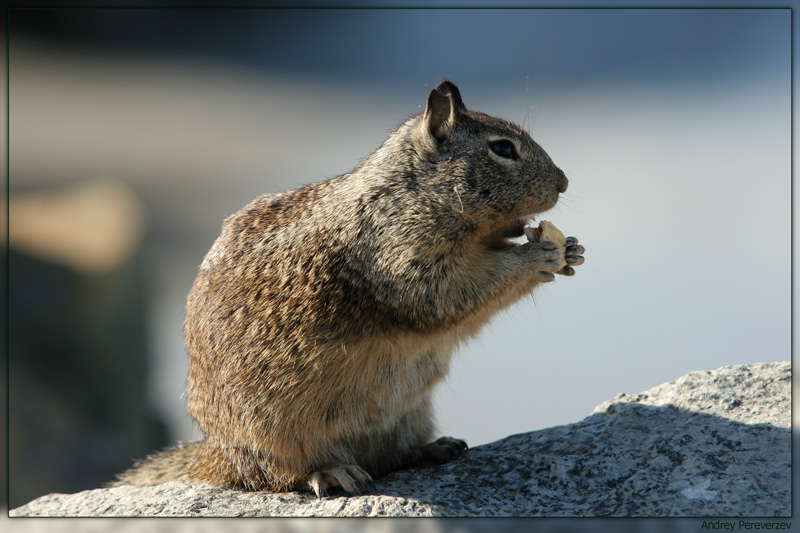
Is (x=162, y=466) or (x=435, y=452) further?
(x=162, y=466)

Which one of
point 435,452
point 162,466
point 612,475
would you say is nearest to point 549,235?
point 612,475

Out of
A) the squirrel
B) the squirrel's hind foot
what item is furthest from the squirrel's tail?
the squirrel's hind foot

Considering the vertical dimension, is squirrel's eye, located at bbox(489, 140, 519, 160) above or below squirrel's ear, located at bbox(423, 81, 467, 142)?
below

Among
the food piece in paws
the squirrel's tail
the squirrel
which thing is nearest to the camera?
the squirrel

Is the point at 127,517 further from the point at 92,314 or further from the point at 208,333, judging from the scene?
the point at 92,314

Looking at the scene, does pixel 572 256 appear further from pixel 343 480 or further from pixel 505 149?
pixel 343 480

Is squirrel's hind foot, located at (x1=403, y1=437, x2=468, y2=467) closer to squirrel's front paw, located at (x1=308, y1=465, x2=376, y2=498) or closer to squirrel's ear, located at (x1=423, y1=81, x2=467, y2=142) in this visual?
squirrel's front paw, located at (x1=308, y1=465, x2=376, y2=498)

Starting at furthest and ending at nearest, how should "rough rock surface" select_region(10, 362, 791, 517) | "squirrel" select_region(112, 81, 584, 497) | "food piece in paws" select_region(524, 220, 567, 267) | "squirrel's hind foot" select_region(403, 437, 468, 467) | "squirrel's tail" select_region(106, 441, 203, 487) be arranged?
"squirrel's tail" select_region(106, 441, 203, 487), "squirrel's hind foot" select_region(403, 437, 468, 467), "food piece in paws" select_region(524, 220, 567, 267), "squirrel" select_region(112, 81, 584, 497), "rough rock surface" select_region(10, 362, 791, 517)
